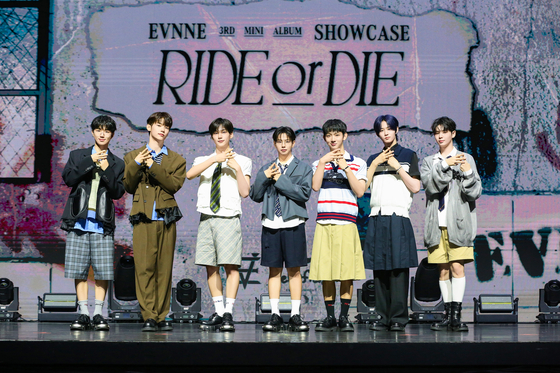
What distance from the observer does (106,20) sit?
5.56 m

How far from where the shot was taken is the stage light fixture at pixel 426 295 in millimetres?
5051

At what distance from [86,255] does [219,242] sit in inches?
37.0

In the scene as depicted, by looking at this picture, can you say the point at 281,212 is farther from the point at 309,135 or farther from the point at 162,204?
the point at 309,135

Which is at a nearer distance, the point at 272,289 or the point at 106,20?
the point at 272,289

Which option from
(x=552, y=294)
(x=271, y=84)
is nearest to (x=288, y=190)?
(x=271, y=84)

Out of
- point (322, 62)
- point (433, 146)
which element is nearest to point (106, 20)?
point (322, 62)

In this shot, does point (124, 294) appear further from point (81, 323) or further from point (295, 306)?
point (295, 306)

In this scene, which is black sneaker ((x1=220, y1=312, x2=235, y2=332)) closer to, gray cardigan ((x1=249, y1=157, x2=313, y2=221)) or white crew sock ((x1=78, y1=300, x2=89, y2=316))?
gray cardigan ((x1=249, y1=157, x2=313, y2=221))

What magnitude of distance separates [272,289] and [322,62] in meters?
2.41

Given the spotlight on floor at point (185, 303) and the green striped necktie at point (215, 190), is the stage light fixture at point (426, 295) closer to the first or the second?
the spotlight on floor at point (185, 303)

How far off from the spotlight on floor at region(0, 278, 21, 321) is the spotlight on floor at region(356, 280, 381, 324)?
2968mm

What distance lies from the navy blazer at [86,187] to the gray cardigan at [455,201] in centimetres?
217

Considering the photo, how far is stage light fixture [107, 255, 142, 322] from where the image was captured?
5082 millimetres

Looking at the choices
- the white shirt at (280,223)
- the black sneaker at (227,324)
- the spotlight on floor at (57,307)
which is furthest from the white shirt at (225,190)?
the spotlight on floor at (57,307)
